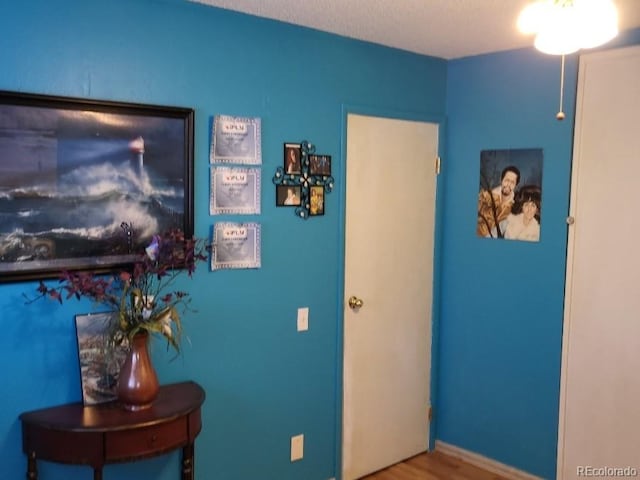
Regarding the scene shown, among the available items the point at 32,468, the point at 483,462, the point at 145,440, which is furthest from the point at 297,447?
the point at 32,468

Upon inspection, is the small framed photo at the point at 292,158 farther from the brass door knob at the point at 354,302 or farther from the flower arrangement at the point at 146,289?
the brass door knob at the point at 354,302

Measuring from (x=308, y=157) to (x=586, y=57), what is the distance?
1444 millimetres

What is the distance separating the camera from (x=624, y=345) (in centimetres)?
282

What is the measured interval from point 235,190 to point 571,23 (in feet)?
5.15

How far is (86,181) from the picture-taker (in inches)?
87.4

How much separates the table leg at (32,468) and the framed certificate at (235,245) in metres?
0.99

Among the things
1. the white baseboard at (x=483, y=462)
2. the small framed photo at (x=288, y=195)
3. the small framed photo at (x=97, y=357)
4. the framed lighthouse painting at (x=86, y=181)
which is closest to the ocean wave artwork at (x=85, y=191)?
the framed lighthouse painting at (x=86, y=181)

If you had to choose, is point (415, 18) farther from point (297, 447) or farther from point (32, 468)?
point (32, 468)

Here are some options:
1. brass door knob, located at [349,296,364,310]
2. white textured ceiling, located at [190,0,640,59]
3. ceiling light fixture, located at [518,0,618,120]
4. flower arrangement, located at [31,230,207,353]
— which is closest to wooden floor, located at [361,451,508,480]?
brass door knob, located at [349,296,364,310]

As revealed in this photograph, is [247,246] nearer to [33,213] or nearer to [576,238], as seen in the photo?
[33,213]

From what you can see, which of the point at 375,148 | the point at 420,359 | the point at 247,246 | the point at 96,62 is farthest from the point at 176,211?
the point at 420,359

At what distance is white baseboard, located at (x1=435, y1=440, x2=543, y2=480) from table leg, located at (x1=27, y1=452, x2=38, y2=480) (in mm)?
2408

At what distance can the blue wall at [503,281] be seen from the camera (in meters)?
3.08

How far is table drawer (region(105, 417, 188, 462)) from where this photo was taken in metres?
2.04
